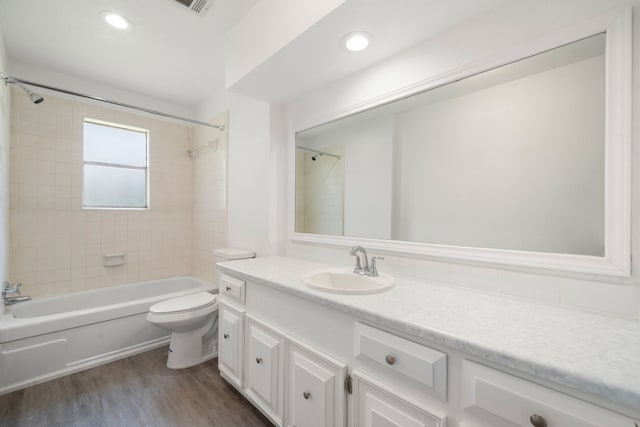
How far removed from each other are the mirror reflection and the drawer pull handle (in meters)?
0.64

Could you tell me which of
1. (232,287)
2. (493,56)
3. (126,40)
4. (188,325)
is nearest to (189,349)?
(188,325)

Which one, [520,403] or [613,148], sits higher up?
[613,148]

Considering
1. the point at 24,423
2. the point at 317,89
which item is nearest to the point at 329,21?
the point at 317,89

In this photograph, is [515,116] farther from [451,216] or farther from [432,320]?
[432,320]

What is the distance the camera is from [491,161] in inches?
48.9

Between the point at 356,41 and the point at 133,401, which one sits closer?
the point at 356,41

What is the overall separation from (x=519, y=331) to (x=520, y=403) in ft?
0.65

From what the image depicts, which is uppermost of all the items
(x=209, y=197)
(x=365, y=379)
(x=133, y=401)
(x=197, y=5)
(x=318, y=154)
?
(x=197, y=5)

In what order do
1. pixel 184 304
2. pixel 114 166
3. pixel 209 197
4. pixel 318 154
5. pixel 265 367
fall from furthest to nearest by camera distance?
1. pixel 209 197
2. pixel 114 166
3. pixel 184 304
4. pixel 318 154
5. pixel 265 367

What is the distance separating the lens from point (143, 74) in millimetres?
2668

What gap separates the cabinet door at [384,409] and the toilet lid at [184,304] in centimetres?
158

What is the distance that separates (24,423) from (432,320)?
2.34 metres

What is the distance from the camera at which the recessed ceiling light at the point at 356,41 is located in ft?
4.33

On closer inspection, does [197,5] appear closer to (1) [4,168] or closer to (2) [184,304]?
(1) [4,168]
